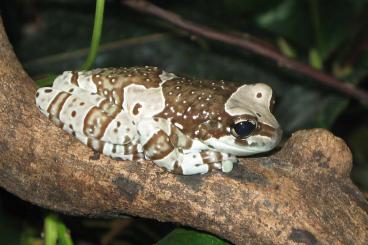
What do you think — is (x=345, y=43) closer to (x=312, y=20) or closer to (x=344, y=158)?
(x=312, y=20)

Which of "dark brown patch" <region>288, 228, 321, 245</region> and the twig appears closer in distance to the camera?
"dark brown patch" <region>288, 228, 321, 245</region>

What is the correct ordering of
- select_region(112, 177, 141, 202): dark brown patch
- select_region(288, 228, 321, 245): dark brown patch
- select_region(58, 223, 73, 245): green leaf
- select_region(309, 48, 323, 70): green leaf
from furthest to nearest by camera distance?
select_region(309, 48, 323, 70): green leaf < select_region(58, 223, 73, 245): green leaf < select_region(112, 177, 141, 202): dark brown patch < select_region(288, 228, 321, 245): dark brown patch

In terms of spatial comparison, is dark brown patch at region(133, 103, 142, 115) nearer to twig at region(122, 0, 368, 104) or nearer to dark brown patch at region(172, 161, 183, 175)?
dark brown patch at region(172, 161, 183, 175)

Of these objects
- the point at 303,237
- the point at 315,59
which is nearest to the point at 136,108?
the point at 303,237

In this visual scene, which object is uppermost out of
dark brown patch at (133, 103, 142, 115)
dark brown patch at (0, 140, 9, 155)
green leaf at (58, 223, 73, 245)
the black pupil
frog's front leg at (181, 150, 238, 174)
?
the black pupil

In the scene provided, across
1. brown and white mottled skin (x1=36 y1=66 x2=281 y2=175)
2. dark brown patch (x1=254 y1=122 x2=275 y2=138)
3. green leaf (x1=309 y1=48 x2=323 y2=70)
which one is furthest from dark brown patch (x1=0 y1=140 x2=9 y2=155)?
green leaf (x1=309 y1=48 x2=323 y2=70)

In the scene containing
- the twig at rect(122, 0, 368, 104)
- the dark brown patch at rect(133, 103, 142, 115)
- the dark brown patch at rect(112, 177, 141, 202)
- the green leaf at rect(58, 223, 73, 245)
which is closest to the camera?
the dark brown patch at rect(112, 177, 141, 202)
